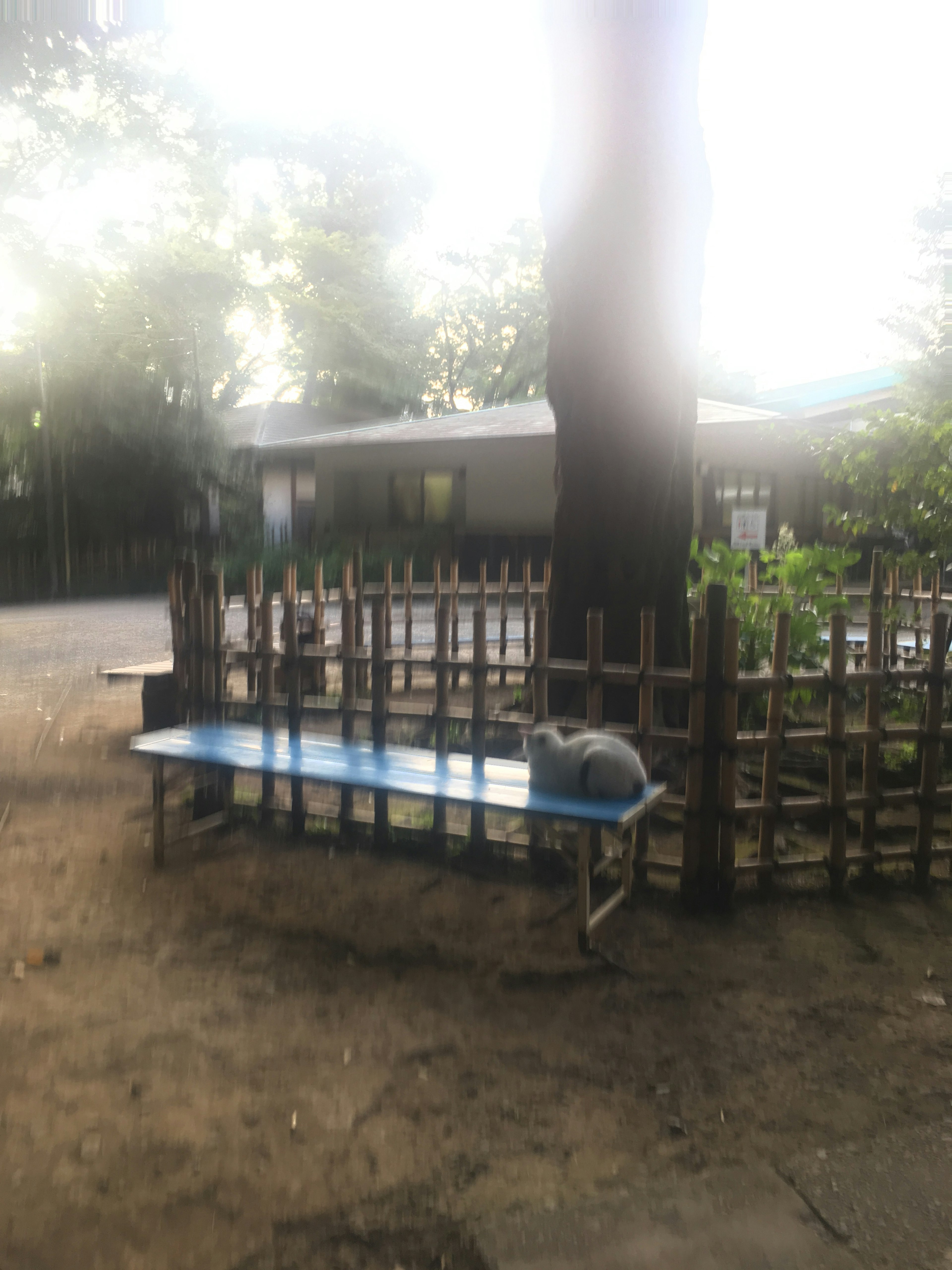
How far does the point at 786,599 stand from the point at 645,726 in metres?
2.89

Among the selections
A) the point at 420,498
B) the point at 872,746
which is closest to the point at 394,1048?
the point at 872,746

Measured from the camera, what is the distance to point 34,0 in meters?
20.5

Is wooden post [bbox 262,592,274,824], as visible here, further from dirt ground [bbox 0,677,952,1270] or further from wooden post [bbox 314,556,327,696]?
wooden post [bbox 314,556,327,696]

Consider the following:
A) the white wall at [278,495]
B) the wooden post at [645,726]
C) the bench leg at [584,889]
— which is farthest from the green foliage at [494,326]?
the bench leg at [584,889]

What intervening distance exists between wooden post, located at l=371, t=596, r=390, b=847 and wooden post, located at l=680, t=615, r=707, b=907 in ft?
4.55

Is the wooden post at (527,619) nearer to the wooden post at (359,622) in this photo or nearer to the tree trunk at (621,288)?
the tree trunk at (621,288)

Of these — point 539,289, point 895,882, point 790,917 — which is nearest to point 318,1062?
point 790,917

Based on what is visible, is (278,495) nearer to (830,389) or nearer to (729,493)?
(729,493)

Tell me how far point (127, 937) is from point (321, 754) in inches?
45.1

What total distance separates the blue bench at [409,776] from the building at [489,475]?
14.4m

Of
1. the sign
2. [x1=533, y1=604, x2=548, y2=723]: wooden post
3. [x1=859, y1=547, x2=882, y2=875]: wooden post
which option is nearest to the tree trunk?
[x1=533, y1=604, x2=548, y2=723]: wooden post

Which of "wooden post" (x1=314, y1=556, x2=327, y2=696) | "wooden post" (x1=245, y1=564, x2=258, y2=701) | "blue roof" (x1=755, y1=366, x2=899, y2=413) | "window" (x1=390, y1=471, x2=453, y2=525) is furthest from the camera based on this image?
"blue roof" (x1=755, y1=366, x2=899, y2=413)

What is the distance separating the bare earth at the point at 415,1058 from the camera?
2182 mm

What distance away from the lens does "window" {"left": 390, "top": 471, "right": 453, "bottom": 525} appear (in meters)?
22.4
